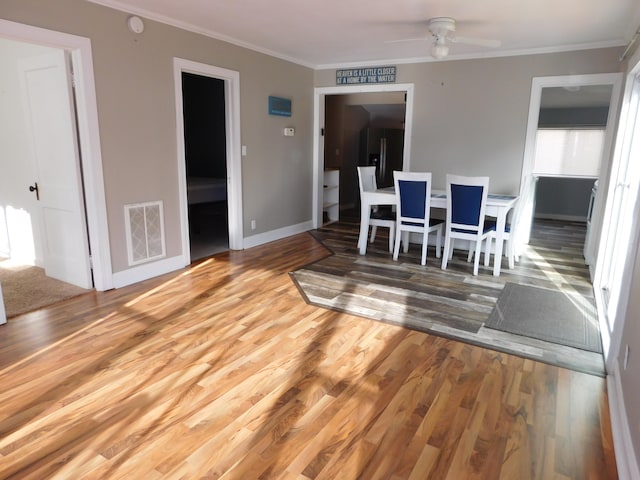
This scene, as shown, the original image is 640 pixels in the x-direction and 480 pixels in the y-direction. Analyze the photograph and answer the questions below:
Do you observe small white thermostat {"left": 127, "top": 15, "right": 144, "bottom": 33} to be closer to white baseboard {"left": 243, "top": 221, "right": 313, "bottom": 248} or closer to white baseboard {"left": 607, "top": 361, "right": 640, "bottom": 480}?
white baseboard {"left": 243, "top": 221, "right": 313, "bottom": 248}

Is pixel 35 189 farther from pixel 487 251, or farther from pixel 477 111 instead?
pixel 477 111

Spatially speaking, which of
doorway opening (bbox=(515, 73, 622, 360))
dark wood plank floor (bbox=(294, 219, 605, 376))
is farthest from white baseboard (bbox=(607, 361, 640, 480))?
doorway opening (bbox=(515, 73, 622, 360))

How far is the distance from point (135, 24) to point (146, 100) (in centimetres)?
62

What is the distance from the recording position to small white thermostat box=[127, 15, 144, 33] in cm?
359

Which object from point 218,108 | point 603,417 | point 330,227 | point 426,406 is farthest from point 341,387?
point 218,108

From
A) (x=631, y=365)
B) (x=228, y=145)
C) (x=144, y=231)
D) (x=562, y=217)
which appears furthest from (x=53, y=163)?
(x=562, y=217)

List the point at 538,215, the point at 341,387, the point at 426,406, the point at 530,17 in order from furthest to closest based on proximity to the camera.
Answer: the point at 538,215 < the point at 530,17 < the point at 341,387 < the point at 426,406

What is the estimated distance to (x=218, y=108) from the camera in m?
6.89

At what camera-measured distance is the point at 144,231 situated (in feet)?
13.1

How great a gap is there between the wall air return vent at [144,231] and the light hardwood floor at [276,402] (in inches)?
30.5

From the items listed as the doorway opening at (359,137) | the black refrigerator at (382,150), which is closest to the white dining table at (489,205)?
the doorway opening at (359,137)

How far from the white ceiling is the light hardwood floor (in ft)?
8.36

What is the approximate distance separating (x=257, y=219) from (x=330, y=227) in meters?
1.62

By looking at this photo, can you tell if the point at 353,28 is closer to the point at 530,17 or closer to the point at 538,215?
the point at 530,17
